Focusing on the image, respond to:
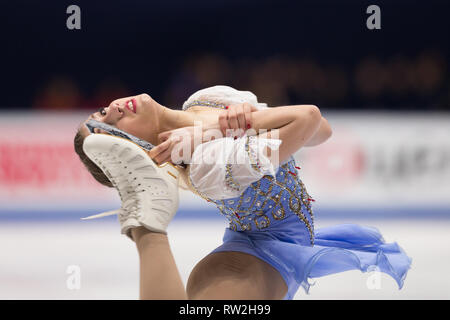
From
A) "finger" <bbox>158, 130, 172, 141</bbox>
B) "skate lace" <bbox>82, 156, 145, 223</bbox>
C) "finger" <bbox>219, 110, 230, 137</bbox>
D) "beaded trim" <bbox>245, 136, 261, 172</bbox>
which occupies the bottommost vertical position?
"skate lace" <bbox>82, 156, 145, 223</bbox>

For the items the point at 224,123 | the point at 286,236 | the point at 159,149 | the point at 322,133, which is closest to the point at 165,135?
the point at 159,149

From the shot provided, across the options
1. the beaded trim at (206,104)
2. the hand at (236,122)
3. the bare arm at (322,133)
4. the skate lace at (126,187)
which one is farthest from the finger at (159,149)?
the bare arm at (322,133)

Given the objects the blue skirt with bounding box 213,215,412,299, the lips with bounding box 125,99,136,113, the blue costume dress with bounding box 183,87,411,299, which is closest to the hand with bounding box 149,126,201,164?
the blue costume dress with bounding box 183,87,411,299

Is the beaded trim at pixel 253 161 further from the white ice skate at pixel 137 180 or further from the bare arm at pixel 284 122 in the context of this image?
the white ice skate at pixel 137 180

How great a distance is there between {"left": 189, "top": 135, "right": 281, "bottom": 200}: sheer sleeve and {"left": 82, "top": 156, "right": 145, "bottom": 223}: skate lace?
0.84 ft

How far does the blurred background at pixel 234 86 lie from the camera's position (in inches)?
181

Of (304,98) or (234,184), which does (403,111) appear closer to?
(304,98)

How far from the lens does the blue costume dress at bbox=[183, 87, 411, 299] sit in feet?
7.13

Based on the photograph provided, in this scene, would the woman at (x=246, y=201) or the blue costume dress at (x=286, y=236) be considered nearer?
the woman at (x=246, y=201)

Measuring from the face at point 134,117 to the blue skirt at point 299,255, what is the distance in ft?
1.85

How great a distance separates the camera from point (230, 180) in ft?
6.40

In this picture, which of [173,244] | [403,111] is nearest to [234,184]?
[173,244]

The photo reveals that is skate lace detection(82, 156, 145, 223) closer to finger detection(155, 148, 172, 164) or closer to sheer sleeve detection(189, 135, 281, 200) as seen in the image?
finger detection(155, 148, 172, 164)

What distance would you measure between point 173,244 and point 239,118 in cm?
209
